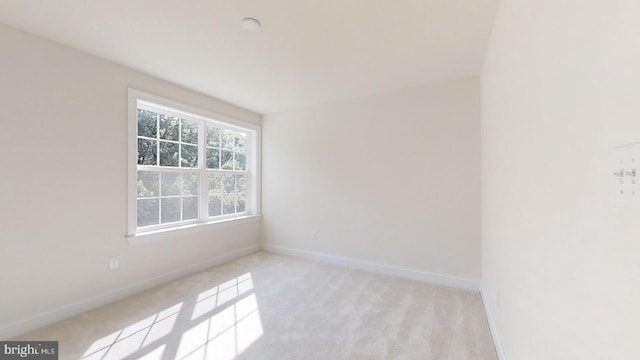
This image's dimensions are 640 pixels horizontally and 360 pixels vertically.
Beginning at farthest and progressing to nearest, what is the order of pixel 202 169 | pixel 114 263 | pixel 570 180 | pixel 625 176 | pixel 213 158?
pixel 213 158
pixel 202 169
pixel 114 263
pixel 570 180
pixel 625 176

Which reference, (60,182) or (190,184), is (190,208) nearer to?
(190,184)

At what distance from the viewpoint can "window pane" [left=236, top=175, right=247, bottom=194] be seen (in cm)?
429

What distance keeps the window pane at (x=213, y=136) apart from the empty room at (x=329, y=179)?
3 cm

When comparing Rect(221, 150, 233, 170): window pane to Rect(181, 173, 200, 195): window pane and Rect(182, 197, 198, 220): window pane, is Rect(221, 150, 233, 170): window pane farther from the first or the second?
Rect(182, 197, 198, 220): window pane

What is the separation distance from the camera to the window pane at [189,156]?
342 cm

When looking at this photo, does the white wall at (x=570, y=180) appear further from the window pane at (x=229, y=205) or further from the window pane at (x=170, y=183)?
the window pane at (x=229, y=205)

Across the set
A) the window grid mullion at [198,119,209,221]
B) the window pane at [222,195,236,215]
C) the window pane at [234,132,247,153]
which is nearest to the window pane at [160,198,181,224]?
the window grid mullion at [198,119,209,221]

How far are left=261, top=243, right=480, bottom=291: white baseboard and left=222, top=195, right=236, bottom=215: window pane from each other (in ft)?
3.02

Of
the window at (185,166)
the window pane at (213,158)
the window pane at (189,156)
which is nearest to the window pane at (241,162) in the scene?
the window at (185,166)

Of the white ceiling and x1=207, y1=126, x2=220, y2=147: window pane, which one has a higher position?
the white ceiling

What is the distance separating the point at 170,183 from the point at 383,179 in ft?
9.03

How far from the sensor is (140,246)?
288 centimetres

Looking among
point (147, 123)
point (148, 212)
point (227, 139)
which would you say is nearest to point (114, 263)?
point (148, 212)

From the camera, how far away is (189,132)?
138 inches
